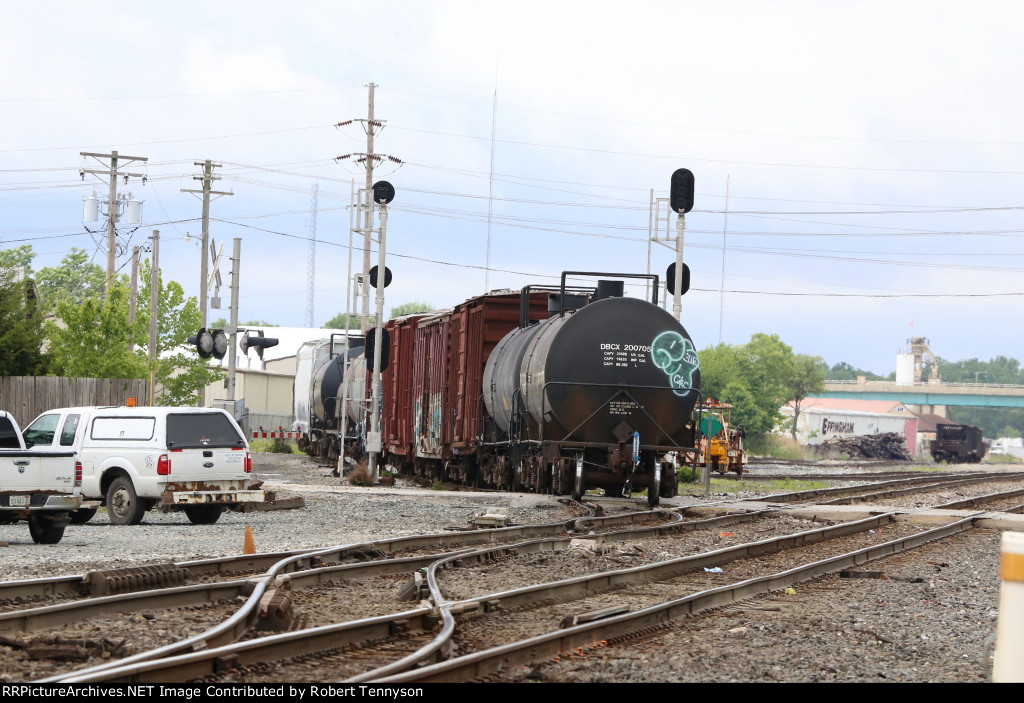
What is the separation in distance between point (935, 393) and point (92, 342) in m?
112

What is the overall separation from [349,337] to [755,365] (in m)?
70.2

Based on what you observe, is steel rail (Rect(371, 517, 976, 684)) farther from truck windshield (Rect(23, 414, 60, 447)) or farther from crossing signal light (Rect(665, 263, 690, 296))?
crossing signal light (Rect(665, 263, 690, 296))

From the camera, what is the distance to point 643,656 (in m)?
8.24

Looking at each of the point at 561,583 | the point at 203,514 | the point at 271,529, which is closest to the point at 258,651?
the point at 561,583

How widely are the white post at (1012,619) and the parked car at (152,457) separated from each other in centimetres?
1534

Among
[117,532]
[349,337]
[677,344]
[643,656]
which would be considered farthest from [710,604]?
[349,337]

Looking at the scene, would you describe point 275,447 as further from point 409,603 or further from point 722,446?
point 409,603

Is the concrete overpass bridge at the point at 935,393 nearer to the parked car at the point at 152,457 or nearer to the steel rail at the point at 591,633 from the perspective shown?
the parked car at the point at 152,457

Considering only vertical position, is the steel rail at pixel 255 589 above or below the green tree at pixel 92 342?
below

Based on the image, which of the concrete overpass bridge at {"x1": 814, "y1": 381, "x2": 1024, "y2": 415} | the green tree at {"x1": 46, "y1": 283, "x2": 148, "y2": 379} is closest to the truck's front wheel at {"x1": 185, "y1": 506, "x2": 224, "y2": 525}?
the green tree at {"x1": 46, "y1": 283, "x2": 148, "y2": 379}

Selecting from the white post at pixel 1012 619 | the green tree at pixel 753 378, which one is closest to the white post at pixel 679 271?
the white post at pixel 1012 619

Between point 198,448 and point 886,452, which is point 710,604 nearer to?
point 198,448

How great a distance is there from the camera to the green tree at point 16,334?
32281 mm

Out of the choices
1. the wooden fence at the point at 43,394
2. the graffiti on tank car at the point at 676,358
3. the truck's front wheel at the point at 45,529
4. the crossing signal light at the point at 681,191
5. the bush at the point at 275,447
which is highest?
the crossing signal light at the point at 681,191
